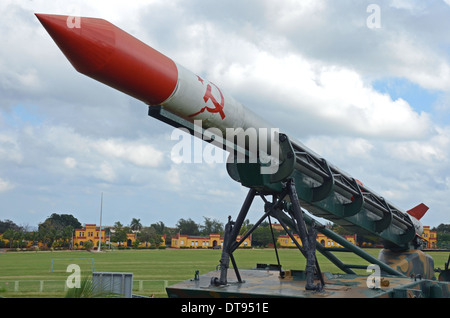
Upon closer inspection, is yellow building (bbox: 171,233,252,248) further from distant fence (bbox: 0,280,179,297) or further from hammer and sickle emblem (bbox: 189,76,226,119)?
hammer and sickle emblem (bbox: 189,76,226,119)

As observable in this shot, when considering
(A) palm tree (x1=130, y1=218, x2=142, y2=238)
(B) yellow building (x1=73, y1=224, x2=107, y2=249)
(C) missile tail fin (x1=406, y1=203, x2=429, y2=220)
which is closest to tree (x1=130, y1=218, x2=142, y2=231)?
(A) palm tree (x1=130, y1=218, x2=142, y2=238)

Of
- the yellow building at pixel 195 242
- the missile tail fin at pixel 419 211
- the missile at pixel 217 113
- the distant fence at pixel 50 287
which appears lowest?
the distant fence at pixel 50 287

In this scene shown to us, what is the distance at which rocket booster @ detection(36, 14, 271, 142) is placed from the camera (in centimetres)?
579

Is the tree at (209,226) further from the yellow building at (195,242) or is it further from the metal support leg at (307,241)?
the metal support leg at (307,241)

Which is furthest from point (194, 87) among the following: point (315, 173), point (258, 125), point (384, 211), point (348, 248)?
point (384, 211)

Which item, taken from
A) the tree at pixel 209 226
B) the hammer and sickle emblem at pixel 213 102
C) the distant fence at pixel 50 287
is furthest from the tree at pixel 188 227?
the hammer and sickle emblem at pixel 213 102

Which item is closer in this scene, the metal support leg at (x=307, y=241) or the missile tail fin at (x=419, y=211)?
the metal support leg at (x=307, y=241)

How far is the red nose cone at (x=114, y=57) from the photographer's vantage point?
5.71 m

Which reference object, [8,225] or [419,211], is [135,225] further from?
[419,211]

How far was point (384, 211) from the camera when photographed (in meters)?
11.6

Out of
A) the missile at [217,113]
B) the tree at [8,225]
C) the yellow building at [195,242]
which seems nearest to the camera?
the missile at [217,113]

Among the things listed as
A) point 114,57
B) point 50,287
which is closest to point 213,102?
point 114,57

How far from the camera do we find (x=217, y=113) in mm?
7727
